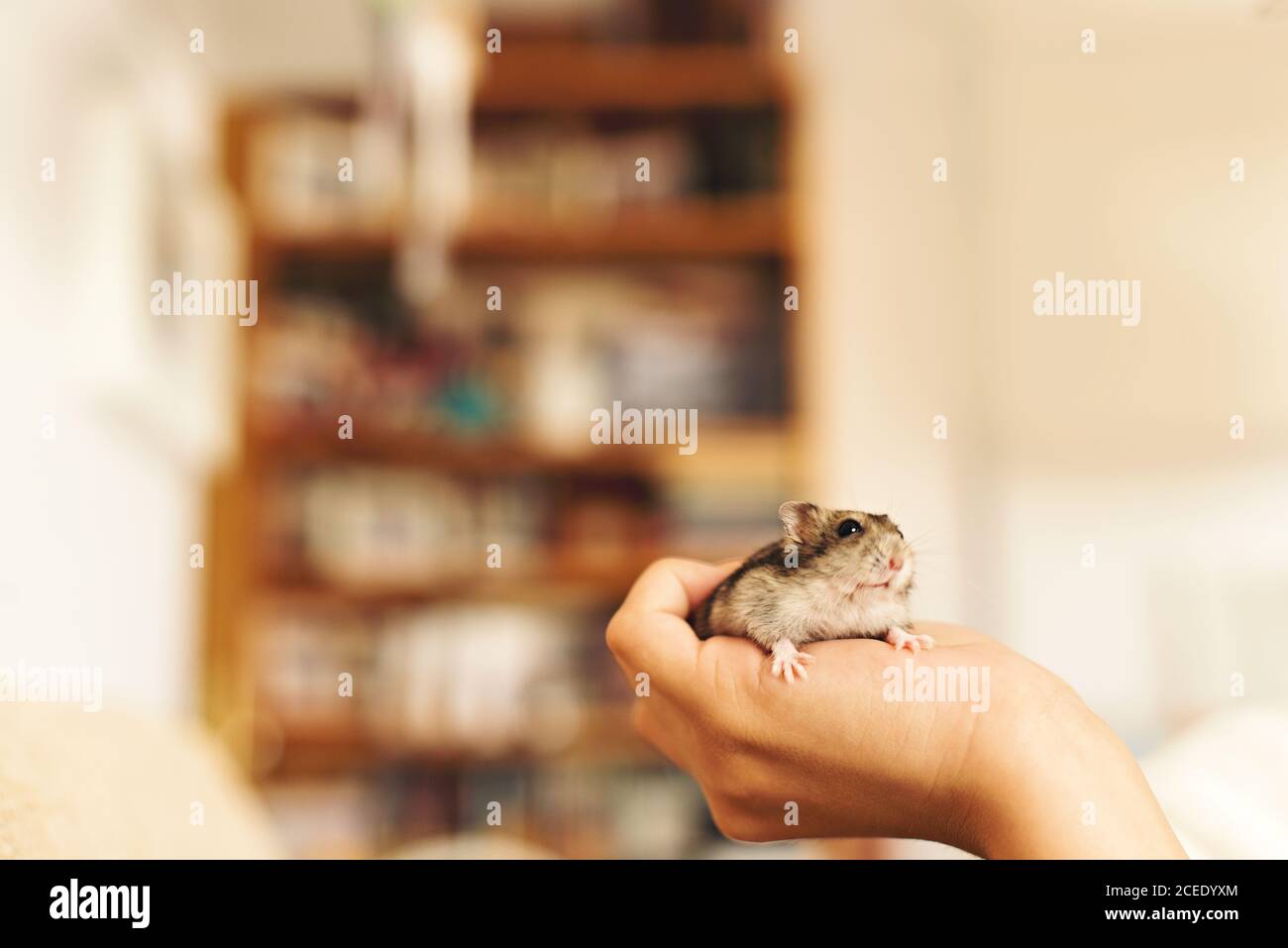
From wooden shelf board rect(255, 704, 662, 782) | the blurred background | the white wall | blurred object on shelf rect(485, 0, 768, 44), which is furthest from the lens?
blurred object on shelf rect(485, 0, 768, 44)

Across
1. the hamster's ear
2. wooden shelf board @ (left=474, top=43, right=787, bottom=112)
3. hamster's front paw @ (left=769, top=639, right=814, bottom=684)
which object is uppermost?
wooden shelf board @ (left=474, top=43, right=787, bottom=112)

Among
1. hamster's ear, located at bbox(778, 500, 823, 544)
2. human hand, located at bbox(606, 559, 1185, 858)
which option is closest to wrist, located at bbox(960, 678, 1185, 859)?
human hand, located at bbox(606, 559, 1185, 858)

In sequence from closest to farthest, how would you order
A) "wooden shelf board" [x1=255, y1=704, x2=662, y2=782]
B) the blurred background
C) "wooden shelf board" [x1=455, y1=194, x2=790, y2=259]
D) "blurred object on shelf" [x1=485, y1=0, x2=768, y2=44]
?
1. the blurred background
2. "wooden shelf board" [x1=255, y1=704, x2=662, y2=782]
3. "wooden shelf board" [x1=455, y1=194, x2=790, y2=259]
4. "blurred object on shelf" [x1=485, y1=0, x2=768, y2=44]

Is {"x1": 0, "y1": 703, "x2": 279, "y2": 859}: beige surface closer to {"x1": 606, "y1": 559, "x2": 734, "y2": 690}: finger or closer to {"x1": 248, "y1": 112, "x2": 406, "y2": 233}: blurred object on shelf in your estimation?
{"x1": 606, "y1": 559, "x2": 734, "y2": 690}: finger

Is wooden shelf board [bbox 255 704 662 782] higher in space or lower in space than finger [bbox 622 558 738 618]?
lower

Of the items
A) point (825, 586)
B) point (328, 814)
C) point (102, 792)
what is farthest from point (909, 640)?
point (328, 814)

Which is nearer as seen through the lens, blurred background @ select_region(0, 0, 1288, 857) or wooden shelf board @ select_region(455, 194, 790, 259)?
blurred background @ select_region(0, 0, 1288, 857)

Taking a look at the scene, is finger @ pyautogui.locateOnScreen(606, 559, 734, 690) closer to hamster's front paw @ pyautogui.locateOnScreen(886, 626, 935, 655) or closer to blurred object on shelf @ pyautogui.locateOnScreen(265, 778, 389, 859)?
hamster's front paw @ pyautogui.locateOnScreen(886, 626, 935, 655)

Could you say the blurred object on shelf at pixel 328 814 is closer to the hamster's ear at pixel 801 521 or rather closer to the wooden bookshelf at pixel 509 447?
the wooden bookshelf at pixel 509 447
